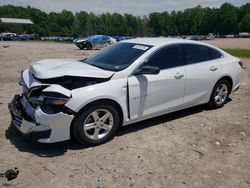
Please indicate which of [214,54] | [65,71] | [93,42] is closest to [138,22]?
[93,42]

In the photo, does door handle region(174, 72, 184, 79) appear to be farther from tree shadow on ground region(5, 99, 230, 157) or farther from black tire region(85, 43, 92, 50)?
black tire region(85, 43, 92, 50)

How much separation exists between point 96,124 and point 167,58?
72.7 inches

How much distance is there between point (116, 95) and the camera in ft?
15.4

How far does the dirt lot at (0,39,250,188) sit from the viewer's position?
382 cm

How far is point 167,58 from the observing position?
5508mm

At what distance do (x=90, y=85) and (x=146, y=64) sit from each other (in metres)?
1.13

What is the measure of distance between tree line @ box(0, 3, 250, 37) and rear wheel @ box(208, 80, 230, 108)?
9710cm

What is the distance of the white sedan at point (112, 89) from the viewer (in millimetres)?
4305

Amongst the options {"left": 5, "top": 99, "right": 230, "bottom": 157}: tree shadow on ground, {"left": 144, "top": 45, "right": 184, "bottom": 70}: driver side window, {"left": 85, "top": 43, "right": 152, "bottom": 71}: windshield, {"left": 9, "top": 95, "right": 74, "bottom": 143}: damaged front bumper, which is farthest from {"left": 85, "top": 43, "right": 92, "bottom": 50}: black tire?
{"left": 9, "top": 95, "right": 74, "bottom": 143}: damaged front bumper

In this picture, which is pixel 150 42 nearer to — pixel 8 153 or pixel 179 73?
pixel 179 73

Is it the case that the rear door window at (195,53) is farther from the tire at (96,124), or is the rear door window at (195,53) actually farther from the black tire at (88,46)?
the black tire at (88,46)

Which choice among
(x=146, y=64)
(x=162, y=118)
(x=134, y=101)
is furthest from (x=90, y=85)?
(x=162, y=118)

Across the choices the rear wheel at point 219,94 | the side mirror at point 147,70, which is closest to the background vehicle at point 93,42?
the rear wheel at point 219,94

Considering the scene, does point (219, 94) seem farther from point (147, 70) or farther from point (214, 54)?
point (147, 70)
